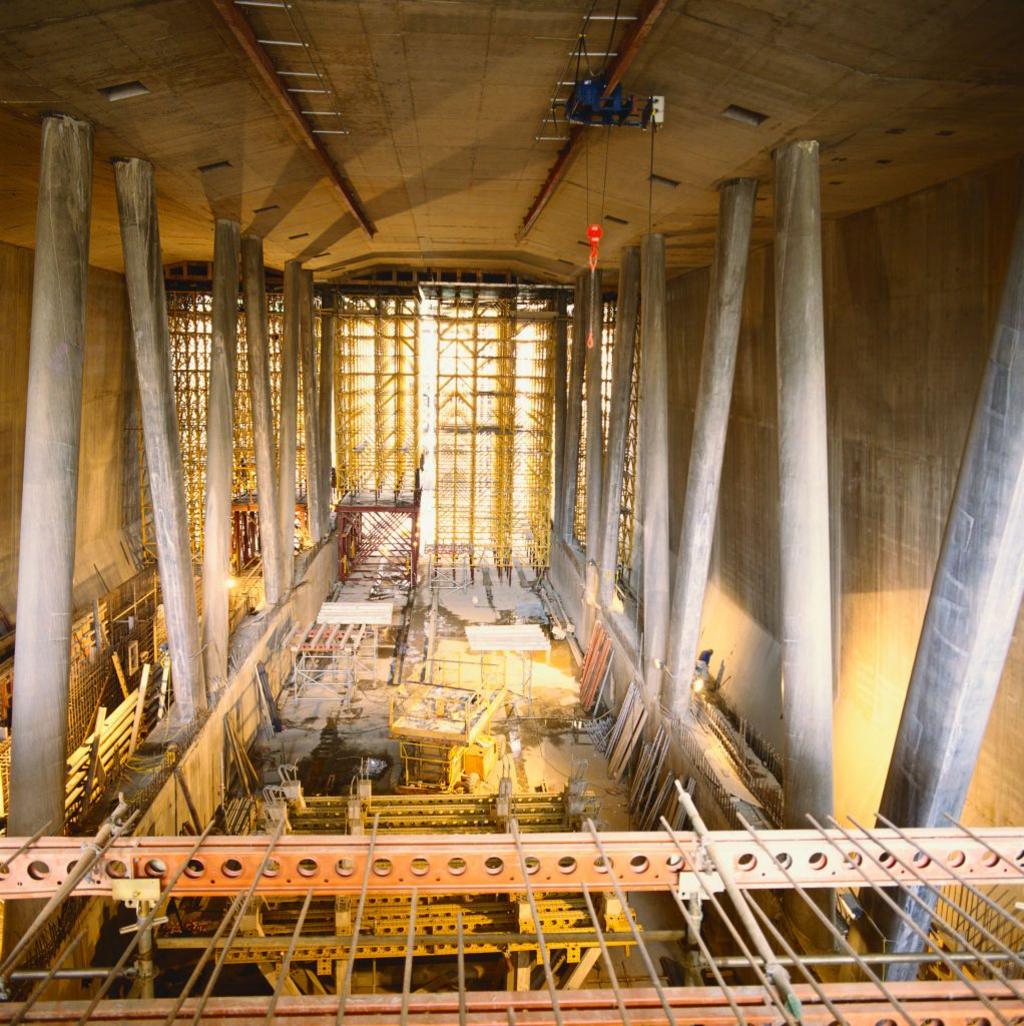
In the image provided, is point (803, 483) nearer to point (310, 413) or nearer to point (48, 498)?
point (48, 498)

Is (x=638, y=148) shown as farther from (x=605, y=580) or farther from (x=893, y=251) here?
(x=605, y=580)

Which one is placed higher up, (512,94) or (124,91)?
(512,94)

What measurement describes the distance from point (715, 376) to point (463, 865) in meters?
7.95

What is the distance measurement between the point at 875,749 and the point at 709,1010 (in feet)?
28.4

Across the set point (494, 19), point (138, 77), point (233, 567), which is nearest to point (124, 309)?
point (233, 567)

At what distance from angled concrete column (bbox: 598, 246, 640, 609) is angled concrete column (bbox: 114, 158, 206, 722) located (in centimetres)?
906

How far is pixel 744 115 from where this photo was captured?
8.88m

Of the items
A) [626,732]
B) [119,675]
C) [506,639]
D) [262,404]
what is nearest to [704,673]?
[626,732]

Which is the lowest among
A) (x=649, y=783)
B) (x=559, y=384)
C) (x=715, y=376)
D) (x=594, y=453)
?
(x=649, y=783)

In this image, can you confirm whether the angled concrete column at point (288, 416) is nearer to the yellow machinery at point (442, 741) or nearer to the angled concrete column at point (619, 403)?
the yellow machinery at point (442, 741)

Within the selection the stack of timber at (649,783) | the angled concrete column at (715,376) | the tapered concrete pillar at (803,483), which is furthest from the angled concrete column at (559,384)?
the tapered concrete pillar at (803,483)

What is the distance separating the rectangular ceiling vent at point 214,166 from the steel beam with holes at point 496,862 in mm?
9126

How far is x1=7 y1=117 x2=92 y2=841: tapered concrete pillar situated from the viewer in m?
8.63

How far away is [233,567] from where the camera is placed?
82.1 ft
